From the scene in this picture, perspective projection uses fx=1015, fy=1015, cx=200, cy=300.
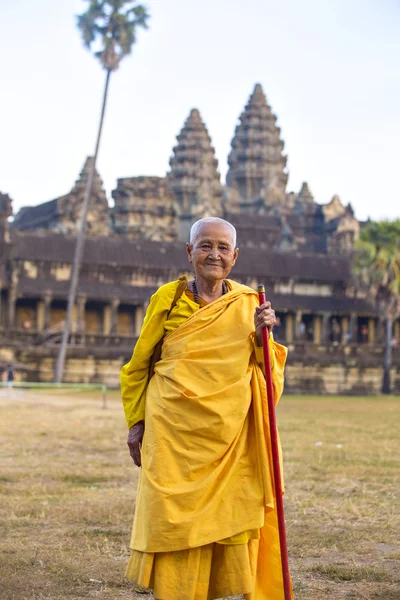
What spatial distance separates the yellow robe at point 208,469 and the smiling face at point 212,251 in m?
0.22

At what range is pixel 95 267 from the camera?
48.7 metres

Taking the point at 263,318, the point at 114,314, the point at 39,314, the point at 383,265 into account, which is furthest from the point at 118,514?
the point at 39,314

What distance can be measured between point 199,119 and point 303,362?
4116 centimetres

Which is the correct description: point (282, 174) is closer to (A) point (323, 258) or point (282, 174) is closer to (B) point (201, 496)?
(A) point (323, 258)

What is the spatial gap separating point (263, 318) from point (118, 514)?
159 inches

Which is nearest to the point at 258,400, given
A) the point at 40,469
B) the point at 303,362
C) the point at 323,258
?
the point at 40,469

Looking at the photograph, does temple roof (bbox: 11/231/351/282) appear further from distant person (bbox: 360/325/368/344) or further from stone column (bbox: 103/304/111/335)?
distant person (bbox: 360/325/368/344)

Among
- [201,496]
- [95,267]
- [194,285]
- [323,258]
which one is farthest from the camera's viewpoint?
[323,258]

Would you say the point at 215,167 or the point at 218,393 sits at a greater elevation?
the point at 215,167

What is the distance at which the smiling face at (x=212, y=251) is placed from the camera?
5.79 metres

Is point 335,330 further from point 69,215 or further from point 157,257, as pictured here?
point 69,215

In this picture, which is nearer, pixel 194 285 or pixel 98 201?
pixel 194 285

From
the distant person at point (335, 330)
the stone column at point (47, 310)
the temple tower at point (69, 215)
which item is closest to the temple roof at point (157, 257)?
the stone column at point (47, 310)

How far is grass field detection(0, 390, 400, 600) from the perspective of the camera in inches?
256
